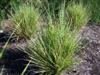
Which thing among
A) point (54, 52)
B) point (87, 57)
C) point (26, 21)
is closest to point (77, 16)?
point (26, 21)

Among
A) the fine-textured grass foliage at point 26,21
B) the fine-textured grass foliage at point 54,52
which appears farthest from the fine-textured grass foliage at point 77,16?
the fine-textured grass foliage at point 54,52

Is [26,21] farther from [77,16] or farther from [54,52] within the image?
[54,52]

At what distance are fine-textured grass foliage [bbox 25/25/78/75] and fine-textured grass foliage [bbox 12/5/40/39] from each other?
935mm

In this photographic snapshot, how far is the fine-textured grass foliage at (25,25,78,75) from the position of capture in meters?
3.19

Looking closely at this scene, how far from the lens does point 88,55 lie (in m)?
3.86

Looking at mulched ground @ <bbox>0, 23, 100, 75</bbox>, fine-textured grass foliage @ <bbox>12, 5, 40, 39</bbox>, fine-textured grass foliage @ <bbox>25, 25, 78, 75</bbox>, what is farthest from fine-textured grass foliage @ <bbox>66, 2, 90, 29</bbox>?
fine-textured grass foliage @ <bbox>25, 25, 78, 75</bbox>

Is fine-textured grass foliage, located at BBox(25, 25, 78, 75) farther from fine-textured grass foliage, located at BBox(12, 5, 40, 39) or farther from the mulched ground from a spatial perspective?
fine-textured grass foliage, located at BBox(12, 5, 40, 39)

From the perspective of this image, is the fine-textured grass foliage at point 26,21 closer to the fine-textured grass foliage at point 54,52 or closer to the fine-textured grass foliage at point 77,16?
the fine-textured grass foliage at point 77,16

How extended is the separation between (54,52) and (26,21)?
1.26 metres

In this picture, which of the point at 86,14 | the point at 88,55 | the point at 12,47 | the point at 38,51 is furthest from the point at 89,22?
the point at 38,51

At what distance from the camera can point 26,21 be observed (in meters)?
4.29

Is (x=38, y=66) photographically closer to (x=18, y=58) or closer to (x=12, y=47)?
(x=18, y=58)

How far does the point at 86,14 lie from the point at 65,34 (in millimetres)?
1570

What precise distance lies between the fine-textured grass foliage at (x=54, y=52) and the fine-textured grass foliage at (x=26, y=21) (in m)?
0.93
